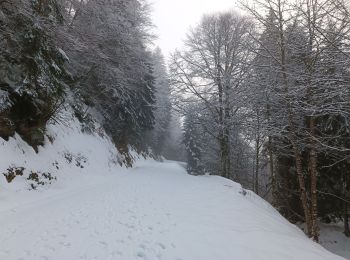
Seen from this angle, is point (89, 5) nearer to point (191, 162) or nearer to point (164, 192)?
point (164, 192)

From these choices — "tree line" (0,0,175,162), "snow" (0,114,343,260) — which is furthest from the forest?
"snow" (0,114,343,260)

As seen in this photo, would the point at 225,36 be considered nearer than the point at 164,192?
No

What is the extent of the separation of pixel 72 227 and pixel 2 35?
6.41 metres

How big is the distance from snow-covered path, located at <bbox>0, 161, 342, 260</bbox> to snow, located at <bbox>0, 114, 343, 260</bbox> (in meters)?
0.01

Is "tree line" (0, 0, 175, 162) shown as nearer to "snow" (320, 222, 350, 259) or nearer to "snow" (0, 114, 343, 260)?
"snow" (0, 114, 343, 260)

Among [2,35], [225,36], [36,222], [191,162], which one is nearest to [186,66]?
[225,36]

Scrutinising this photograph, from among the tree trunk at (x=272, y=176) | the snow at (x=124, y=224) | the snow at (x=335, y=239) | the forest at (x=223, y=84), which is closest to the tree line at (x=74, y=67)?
the forest at (x=223, y=84)

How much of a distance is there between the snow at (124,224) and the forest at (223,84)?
182cm

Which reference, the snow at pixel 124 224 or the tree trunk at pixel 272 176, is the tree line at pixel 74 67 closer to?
the snow at pixel 124 224

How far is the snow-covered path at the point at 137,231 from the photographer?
15.8ft

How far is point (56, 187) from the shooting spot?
10.2m

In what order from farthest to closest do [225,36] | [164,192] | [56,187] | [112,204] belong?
[225,36]
[164,192]
[56,187]
[112,204]

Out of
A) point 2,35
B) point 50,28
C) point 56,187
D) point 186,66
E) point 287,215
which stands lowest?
point 287,215

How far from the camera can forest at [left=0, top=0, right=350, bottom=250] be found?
7.89 meters
